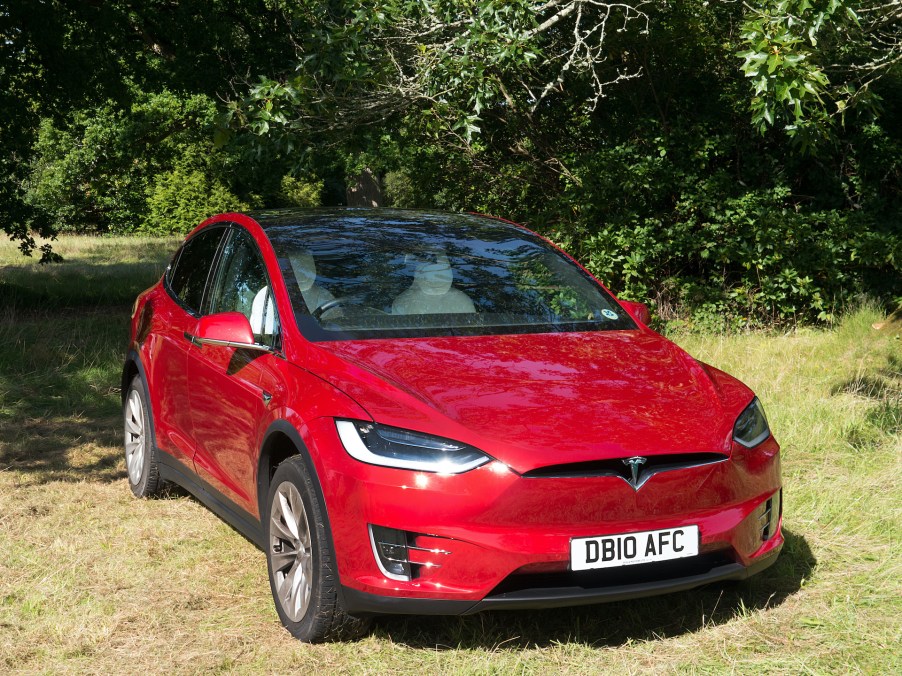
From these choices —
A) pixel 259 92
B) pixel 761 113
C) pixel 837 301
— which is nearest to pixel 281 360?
pixel 761 113

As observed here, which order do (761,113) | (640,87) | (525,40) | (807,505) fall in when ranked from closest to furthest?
(807,505)
(761,113)
(525,40)
(640,87)

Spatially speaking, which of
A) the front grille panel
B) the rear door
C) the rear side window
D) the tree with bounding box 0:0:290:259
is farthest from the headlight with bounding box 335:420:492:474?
the tree with bounding box 0:0:290:259

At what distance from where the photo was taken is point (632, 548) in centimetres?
352

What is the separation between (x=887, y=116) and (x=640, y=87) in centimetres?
251

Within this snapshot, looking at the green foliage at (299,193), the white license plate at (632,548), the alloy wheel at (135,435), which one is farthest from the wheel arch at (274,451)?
the green foliage at (299,193)

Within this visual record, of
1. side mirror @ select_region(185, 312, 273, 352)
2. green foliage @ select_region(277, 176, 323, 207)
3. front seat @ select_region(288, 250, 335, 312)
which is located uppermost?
front seat @ select_region(288, 250, 335, 312)

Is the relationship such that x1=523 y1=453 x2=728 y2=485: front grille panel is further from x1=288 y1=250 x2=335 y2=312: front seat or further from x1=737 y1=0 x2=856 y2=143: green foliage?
x1=737 y1=0 x2=856 y2=143: green foliage

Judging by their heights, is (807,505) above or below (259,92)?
below

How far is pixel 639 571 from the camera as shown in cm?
357

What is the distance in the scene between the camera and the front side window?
14.9 ft

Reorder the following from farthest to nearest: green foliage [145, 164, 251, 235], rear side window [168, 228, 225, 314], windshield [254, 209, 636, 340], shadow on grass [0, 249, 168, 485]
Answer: green foliage [145, 164, 251, 235], shadow on grass [0, 249, 168, 485], rear side window [168, 228, 225, 314], windshield [254, 209, 636, 340]

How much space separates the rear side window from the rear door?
18cm

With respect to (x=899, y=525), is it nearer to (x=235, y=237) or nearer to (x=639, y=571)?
(x=639, y=571)

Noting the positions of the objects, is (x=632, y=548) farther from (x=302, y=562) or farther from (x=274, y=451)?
(x=274, y=451)
